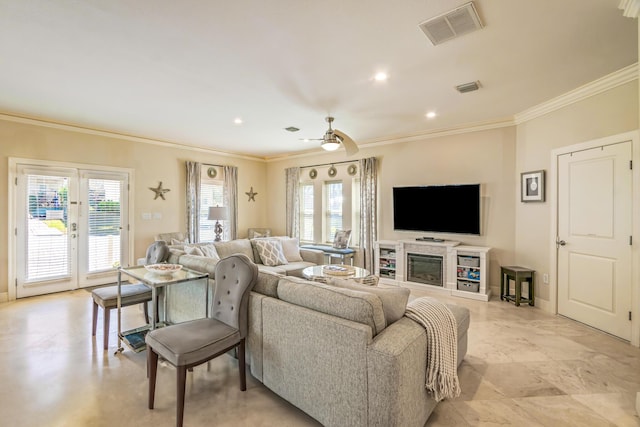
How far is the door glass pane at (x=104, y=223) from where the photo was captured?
204 inches

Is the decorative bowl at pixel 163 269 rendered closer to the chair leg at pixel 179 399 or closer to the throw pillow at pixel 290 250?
the chair leg at pixel 179 399

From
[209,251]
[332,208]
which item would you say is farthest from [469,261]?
[209,251]

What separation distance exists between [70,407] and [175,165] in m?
4.89

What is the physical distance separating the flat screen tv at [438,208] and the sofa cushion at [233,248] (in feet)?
8.99

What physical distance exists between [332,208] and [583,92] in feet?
14.7

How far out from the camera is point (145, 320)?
11.9ft

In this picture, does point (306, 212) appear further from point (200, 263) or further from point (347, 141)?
point (200, 263)

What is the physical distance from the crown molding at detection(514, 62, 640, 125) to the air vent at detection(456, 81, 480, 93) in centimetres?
124

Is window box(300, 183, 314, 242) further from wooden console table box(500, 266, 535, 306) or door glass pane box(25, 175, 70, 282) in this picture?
door glass pane box(25, 175, 70, 282)

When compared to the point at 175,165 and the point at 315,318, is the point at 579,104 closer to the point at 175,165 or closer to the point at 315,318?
the point at 315,318

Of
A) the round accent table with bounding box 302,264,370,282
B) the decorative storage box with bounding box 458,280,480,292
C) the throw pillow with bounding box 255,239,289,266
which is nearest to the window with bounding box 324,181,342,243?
the throw pillow with bounding box 255,239,289,266

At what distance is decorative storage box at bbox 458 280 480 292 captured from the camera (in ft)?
15.4

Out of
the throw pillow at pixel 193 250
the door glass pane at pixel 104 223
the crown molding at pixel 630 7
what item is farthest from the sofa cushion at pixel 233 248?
the crown molding at pixel 630 7

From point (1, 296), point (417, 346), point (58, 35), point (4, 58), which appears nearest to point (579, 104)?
point (417, 346)
